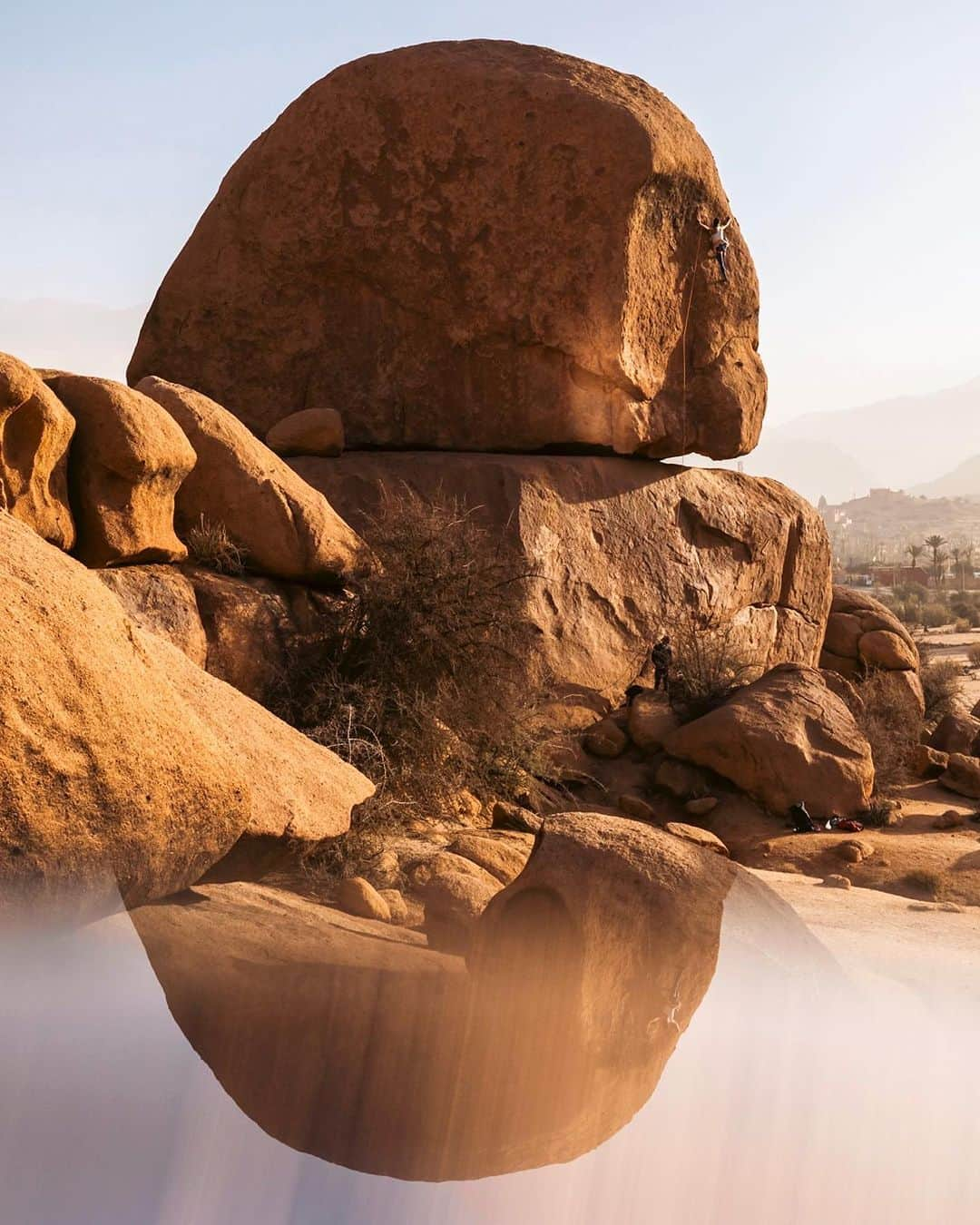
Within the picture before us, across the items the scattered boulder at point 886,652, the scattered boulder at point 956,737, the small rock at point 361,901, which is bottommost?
the small rock at point 361,901

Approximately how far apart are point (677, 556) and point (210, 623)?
16.9ft

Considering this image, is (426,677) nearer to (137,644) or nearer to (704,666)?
(704,666)

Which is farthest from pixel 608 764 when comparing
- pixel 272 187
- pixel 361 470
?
pixel 272 187

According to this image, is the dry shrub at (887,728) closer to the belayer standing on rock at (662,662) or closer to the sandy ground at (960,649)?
the belayer standing on rock at (662,662)

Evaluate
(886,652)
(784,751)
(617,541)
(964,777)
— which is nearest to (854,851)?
(784,751)

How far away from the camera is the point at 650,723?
35.1ft

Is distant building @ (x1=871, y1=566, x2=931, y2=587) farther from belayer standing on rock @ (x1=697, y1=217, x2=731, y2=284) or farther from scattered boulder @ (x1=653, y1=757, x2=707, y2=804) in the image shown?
scattered boulder @ (x1=653, y1=757, x2=707, y2=804)

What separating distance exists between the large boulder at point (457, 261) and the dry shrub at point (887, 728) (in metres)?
3.10

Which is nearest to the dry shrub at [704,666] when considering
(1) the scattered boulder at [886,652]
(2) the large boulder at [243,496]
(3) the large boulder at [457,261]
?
(3) the large boulder at [457,261]

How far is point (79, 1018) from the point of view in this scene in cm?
365

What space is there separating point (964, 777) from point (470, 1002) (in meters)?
8.58

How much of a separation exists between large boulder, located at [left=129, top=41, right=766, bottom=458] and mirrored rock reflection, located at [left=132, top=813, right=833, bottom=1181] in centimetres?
673

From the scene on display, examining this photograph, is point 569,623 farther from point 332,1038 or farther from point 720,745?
point 332,1038

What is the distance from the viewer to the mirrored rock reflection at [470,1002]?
3383 mm
